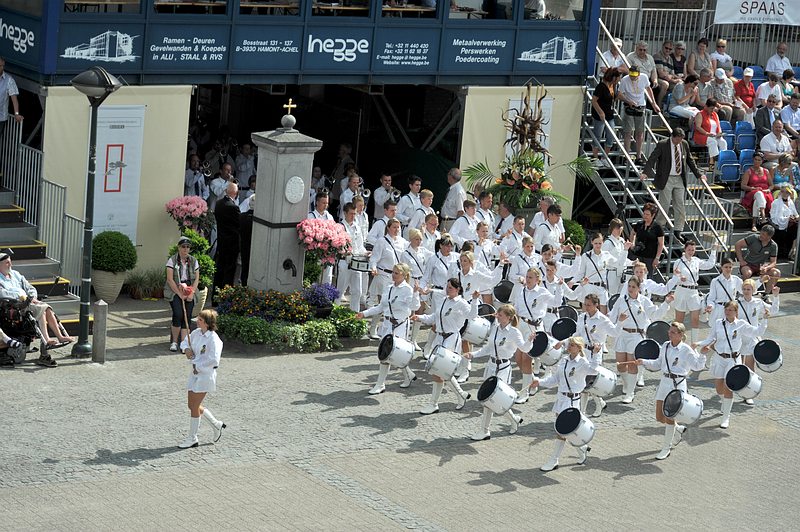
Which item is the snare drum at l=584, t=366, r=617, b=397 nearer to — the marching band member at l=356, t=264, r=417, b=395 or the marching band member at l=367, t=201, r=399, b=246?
the marching band member at l=356, t=264, r=417, b=395

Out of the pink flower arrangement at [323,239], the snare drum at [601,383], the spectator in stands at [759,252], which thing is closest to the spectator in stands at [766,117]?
the spectator in stands at [759,252]

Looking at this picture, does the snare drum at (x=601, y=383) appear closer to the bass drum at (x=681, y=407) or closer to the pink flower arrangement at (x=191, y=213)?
the bass drum at (x=681, y=407)

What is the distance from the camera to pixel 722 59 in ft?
96.6

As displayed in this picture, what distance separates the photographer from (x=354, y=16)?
24.2 meters

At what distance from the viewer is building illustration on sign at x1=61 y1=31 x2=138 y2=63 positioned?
70.5ft

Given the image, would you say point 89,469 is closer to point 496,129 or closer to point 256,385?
point 256,385

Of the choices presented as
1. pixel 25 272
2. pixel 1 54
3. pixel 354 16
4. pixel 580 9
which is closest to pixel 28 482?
pixel 25 272

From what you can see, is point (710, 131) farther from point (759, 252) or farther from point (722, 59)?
point (759, 252)

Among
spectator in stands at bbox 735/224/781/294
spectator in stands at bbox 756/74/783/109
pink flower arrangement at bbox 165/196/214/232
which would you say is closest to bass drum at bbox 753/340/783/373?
spectator in stands at bbox 735/224/781/294

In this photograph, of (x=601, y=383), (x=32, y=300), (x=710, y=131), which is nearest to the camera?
(x=601, y=383)

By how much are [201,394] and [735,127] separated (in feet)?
53.1

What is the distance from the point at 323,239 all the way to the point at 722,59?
1216cm

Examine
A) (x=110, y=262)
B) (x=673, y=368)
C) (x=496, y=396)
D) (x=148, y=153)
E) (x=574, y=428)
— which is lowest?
(x=574, y=428)

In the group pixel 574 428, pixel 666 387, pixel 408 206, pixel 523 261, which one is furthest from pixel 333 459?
pixel 408 206
